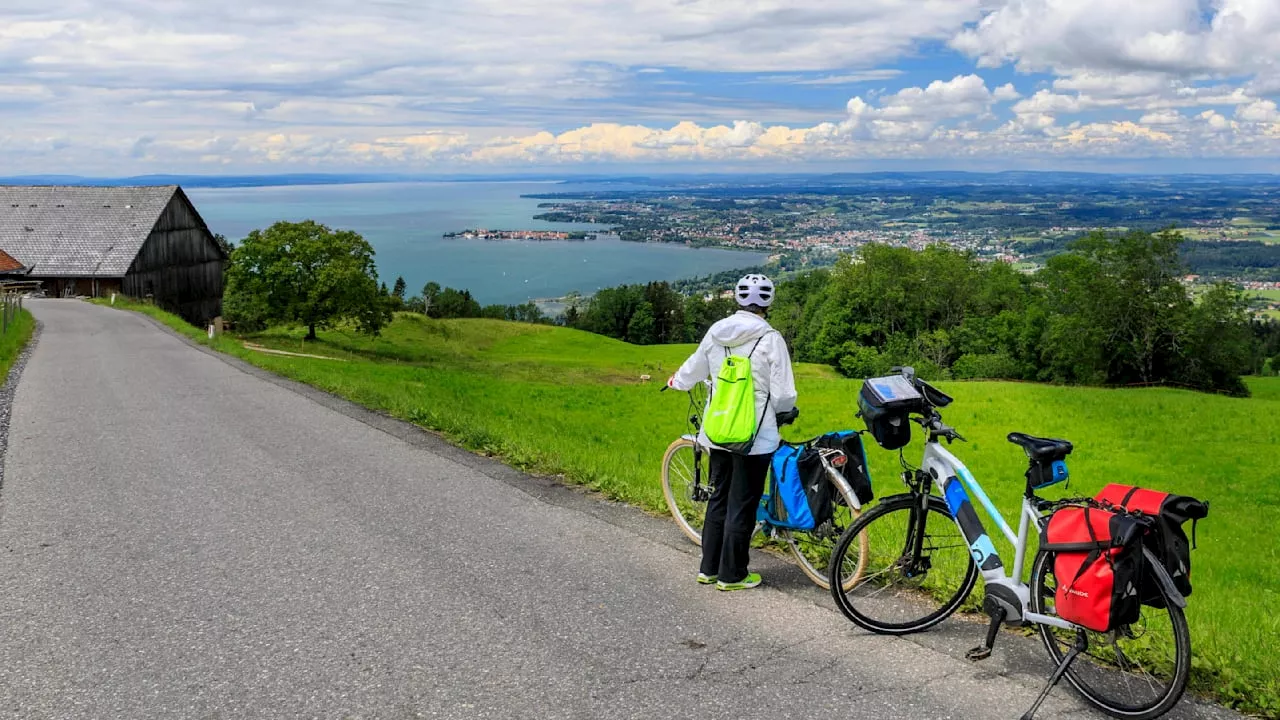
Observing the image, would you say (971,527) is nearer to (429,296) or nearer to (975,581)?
(975,581)

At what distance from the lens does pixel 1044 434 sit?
23172 millimetres

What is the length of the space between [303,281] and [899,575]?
5747 centimetres

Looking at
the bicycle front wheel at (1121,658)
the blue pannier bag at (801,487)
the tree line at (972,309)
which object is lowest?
the tree line at (972,309)

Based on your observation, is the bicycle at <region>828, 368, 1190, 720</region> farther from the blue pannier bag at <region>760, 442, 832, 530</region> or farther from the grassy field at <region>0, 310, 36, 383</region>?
the grassy field at <region>0, 310, 36, 383</region>

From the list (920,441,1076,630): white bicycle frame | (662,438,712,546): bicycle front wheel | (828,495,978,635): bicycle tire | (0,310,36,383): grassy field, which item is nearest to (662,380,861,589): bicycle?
(662,438,712,546): bicycle front wheel

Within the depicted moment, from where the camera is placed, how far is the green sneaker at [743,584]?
607 centimetres

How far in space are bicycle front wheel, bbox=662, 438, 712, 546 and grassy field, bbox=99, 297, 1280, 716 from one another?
2.04 feet

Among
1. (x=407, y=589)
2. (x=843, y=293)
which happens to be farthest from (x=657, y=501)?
(x=843, y=293)

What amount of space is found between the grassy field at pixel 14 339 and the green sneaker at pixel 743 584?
17908 millimetres

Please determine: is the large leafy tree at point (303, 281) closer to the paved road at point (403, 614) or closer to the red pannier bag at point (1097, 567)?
the paved road at point (403, 614)

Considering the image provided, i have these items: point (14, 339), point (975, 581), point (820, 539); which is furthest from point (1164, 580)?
point (14, 339)

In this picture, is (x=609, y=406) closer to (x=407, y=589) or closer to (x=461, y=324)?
(x=407, y=589)

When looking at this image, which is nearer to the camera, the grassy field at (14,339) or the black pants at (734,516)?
the black pants at (734,516)

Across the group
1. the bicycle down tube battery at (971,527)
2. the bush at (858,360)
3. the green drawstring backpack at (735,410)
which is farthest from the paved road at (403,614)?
the bush at (858,360)
